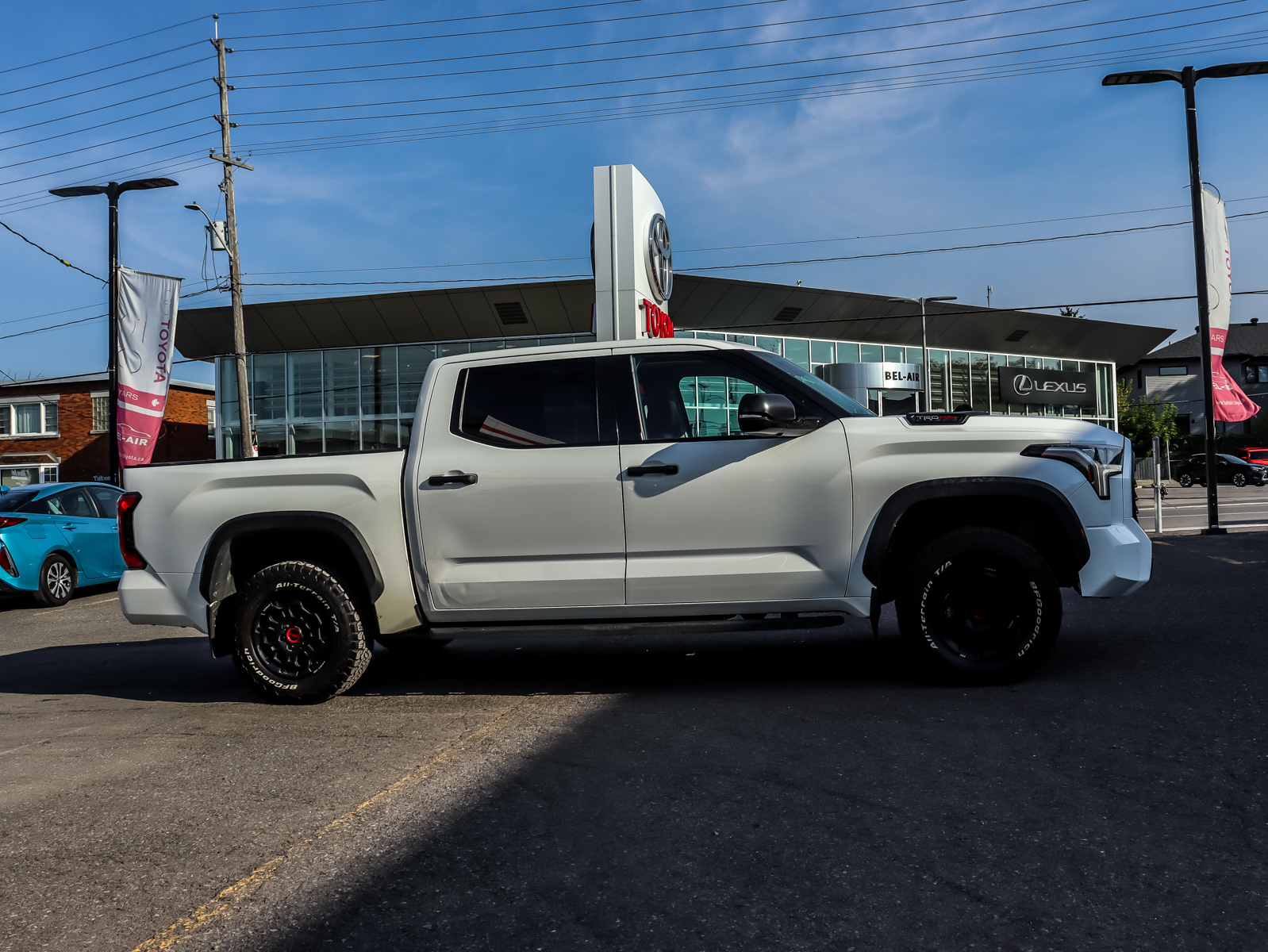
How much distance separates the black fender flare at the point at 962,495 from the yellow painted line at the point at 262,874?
2.23 metres

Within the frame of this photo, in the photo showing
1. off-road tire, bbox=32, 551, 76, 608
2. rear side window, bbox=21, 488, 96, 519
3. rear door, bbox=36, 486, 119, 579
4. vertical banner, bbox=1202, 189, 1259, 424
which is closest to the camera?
off-road tire, bbox=32, 551, 76, 608

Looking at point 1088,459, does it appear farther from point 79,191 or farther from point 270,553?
point 79,191

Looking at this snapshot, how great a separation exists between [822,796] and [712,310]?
111 feet

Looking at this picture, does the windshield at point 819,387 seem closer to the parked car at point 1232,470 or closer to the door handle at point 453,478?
the door handle at point 453,478

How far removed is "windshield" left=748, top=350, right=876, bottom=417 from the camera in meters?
5.45

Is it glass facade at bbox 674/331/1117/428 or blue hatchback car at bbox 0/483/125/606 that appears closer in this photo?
blue hatchback car at bbox 0/483/125/606

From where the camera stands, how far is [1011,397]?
4556 centimetres

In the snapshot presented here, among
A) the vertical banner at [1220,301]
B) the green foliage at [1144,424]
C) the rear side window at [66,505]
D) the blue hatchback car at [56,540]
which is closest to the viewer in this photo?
the blue hatchback car at [56,540]

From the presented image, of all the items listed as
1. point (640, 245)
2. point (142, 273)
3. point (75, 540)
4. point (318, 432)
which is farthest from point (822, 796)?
point (318, 432)

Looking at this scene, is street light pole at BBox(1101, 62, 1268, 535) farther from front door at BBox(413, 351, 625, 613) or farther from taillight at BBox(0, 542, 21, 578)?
taillight at BBox(0, 542, 21, 578)

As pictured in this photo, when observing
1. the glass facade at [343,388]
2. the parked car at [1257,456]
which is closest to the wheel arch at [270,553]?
the glass facade at [343,388]

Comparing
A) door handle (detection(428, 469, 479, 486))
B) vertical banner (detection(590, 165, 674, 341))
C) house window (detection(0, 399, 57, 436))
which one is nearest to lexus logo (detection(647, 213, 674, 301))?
vertical banner (detection(590, 165, 674, 341))

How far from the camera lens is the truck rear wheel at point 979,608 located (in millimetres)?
5168

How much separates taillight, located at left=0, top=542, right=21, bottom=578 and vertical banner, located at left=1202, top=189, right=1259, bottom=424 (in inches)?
713
